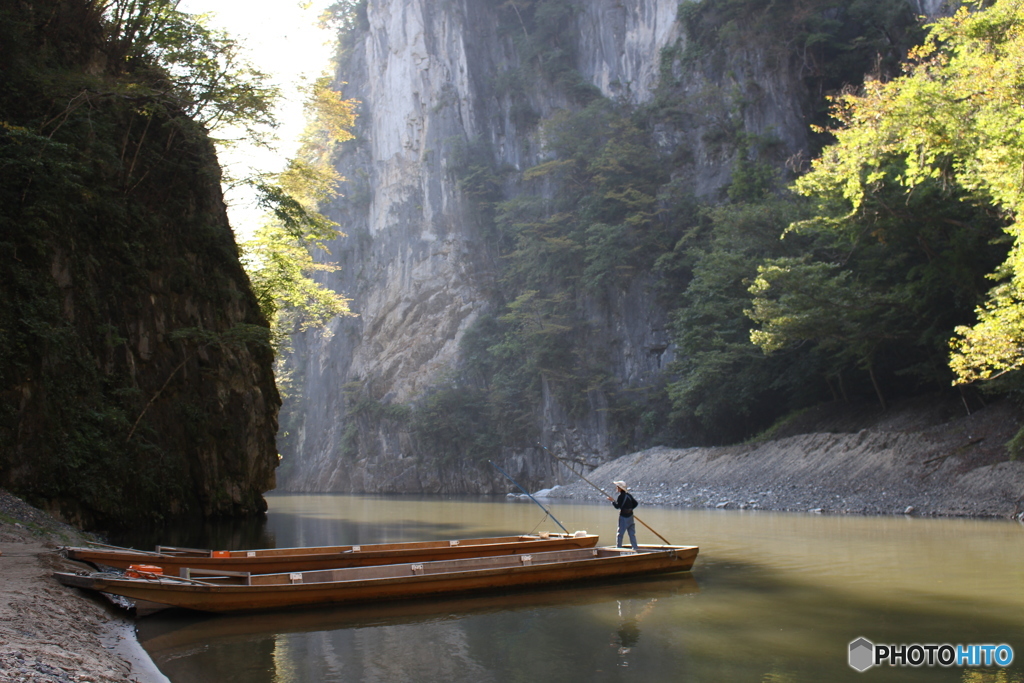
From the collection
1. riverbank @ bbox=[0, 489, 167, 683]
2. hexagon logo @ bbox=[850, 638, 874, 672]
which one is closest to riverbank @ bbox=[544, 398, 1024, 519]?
hexagon logo @ bbox=[850, 638, 874, 672]

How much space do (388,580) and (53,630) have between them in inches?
136

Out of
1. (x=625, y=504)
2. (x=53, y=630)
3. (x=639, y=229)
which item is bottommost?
(x=53, y=630)

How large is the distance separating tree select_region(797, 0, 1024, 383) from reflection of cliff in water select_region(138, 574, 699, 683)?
905 cm

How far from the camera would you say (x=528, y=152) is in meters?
50.1

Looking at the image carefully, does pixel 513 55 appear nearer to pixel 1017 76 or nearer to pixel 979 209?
pixel 979 209

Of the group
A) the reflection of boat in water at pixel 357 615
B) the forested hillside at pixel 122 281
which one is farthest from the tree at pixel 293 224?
the reflection of boat in water at pixel 357 615

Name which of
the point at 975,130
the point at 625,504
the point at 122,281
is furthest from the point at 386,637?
the point at 975,130

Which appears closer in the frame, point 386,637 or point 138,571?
point 386,637

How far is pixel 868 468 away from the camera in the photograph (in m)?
20.8

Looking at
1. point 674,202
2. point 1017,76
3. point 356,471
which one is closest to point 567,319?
point 674,202

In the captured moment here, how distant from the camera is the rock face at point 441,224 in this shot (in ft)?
133

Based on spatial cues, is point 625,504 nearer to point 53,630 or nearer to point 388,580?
point 388,580

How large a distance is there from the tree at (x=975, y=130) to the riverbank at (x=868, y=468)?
3.30 meters

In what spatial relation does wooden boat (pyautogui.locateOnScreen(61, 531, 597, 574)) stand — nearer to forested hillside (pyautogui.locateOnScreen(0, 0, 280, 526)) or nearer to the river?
the river
